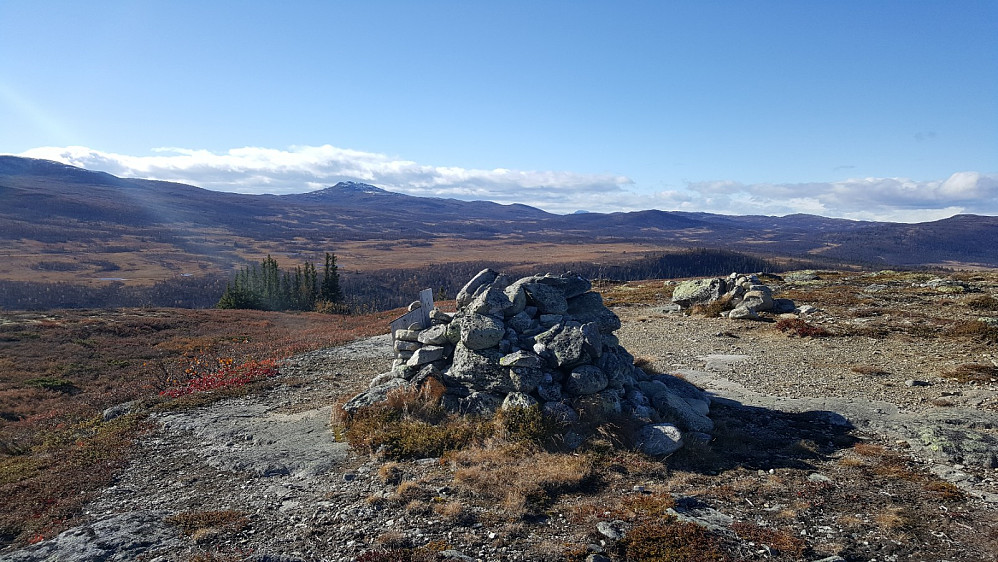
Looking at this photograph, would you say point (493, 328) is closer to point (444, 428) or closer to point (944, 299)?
point (444, 428)

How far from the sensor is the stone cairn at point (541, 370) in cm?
1340

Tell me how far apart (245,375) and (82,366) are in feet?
41.1

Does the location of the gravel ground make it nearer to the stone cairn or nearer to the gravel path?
the gravel path

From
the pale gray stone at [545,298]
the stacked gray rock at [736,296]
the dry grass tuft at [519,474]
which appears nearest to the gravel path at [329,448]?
the dry grass tuft at [519,474]

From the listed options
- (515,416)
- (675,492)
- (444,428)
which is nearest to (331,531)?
(444,428)

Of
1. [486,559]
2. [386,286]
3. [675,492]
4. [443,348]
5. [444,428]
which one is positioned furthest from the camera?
[386,286]

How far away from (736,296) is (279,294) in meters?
60.0

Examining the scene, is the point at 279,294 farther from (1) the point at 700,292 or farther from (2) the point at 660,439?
(2) the point at 660,439

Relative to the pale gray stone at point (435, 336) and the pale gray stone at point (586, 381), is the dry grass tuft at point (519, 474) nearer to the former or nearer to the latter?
the pale gray stone at point (586, 381)

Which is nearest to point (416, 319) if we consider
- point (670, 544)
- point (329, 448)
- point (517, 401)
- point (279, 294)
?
point (329, 448)

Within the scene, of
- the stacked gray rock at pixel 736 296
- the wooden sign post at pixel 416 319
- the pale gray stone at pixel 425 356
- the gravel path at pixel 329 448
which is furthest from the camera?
the stacked gray rock at pixel 736 296

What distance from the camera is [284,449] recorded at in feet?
44.6

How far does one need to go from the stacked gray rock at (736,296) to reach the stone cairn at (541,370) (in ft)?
55.4

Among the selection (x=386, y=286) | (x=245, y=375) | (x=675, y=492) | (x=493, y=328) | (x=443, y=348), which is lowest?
(x=386, y=286)
